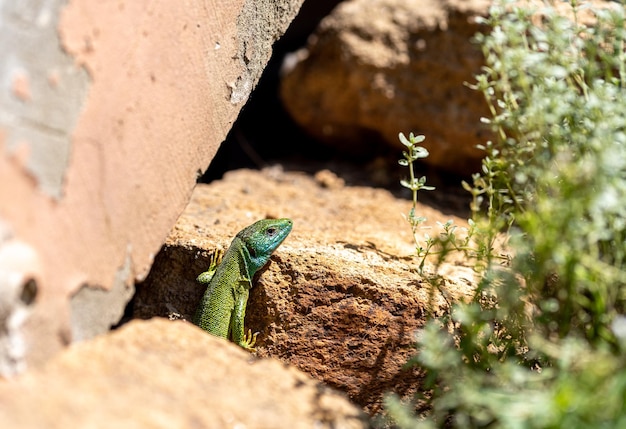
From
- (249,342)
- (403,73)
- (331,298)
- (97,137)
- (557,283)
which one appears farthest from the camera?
(403,73)

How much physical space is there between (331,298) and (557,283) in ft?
4.01

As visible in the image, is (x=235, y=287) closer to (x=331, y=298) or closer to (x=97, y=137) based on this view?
(x=331, y=298)

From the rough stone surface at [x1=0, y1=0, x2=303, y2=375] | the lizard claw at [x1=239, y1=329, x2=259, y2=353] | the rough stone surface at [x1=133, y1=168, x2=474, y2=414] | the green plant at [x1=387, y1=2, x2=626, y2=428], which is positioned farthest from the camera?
the lizard claw at [x1=239, y1=329, x2=259, y2=353]

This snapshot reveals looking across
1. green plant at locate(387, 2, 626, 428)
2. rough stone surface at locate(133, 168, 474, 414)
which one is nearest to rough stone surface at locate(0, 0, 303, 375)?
rough stone surface at locate(133, 168, 474, 414)

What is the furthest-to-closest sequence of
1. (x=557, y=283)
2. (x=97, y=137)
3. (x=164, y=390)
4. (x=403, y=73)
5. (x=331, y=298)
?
(x=403, y=73) → (x=331, y=298) → (x=557, y=283) → (x=97, y=137) → (x=164, y=390)

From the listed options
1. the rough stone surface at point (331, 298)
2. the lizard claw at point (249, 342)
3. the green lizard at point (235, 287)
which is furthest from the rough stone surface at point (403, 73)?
the lizard claw at point (249, 342)

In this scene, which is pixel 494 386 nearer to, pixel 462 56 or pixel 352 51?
pixel 462 56

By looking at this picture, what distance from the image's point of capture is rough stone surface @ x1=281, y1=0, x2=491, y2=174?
19.6 feet

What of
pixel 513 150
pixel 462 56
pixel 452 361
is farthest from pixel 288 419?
pixel 462 56

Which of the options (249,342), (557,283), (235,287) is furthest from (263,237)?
(557,283)

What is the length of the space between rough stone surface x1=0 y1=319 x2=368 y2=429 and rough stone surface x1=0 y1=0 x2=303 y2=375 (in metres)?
0.17

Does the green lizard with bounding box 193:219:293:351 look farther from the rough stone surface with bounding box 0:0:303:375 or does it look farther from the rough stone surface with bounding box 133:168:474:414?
the rough stone surface with bounding box 0:0:303:375

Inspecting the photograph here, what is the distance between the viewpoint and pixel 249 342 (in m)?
4.02

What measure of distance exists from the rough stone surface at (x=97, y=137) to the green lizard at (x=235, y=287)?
71 cm
